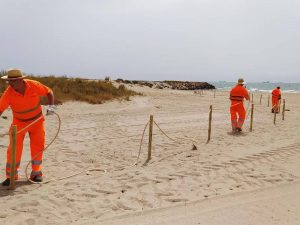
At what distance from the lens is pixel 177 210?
192 inches

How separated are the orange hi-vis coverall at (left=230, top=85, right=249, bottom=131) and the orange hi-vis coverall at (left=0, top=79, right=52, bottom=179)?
7.01 metres

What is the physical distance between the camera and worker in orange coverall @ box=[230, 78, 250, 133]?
38.3ft

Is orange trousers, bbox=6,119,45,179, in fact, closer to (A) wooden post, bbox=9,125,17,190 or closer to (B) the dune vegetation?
(A) wooden post, bbox=9,125,17,190

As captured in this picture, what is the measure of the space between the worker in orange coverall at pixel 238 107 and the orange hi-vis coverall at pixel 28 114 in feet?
23.0

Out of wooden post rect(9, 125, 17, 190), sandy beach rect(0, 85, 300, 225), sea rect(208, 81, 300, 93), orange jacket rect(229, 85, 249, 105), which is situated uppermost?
orange jacket rect(229, 85, 249, 105)

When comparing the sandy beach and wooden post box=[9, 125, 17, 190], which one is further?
wooden post box=[9, 125, 17, 190]

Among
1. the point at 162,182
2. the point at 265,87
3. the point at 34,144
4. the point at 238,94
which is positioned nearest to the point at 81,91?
the point at 238,94

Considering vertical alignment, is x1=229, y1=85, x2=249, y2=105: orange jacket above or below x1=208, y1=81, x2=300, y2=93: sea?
above

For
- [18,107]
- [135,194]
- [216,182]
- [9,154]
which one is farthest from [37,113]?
[216,182]

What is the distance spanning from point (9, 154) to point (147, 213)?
228 cm

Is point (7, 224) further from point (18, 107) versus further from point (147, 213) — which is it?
point (18, 107)

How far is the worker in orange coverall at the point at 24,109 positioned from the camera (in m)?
5.67

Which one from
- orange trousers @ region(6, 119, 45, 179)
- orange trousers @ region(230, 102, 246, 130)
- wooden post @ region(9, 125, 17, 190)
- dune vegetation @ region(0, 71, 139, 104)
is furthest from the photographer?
dune vegetation @ region(0, 71, 139, 104)

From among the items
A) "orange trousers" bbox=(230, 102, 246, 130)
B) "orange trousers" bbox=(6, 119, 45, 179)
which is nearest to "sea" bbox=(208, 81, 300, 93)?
"orange trousers" bbox=(230, 102, 246, 130)
